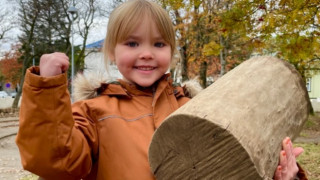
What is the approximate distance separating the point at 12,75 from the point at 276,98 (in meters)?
47.3

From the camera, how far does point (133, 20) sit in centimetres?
172

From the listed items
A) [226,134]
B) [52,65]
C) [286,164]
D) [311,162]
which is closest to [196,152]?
[226,134]

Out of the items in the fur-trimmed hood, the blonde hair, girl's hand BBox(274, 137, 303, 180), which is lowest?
girl's hand BBox(274, 137, 303, 180)

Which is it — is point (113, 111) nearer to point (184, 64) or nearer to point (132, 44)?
point (132, 44)

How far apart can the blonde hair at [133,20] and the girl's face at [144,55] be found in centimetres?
2

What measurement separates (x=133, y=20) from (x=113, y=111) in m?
0.42

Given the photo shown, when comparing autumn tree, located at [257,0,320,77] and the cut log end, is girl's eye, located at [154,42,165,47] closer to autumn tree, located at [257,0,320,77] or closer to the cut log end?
the cut log end

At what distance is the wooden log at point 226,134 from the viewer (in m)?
1.24

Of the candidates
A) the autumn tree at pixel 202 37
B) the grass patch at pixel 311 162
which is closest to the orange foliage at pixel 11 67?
the autumn tree at pixel 202 37

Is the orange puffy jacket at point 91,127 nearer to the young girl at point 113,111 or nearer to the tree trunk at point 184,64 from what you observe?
the young girl at point 113,111

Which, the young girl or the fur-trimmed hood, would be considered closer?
the young girl

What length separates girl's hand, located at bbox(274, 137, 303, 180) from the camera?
4.97 ft

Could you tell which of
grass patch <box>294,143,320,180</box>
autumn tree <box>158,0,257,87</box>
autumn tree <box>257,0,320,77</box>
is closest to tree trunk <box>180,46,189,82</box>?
autumn tree <box>158,0,257,87</box>

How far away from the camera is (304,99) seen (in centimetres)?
183
